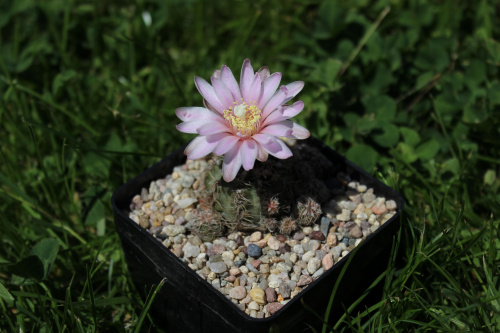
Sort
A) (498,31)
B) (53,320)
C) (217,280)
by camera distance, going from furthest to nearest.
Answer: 1. (498,31)
2. (53,320)
3. (217,280)

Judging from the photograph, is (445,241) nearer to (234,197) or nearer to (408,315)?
(408,315)

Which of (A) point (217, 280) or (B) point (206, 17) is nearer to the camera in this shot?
(A) point (217, 280)

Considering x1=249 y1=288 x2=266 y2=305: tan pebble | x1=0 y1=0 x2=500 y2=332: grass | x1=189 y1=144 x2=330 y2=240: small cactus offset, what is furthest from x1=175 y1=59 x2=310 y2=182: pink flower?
x1=0 y1=0 x2=500 y2=332: grass

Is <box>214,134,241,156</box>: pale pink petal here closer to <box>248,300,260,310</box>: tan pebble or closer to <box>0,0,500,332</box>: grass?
<box>248,300,260,310</box>: tan pebble

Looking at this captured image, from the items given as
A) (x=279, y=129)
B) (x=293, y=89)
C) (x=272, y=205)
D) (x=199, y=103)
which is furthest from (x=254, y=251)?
(x=199, y=103)

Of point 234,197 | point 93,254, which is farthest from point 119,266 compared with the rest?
point 234,197

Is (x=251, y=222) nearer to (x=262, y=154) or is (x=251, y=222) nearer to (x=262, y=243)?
(x=262, y=243)
